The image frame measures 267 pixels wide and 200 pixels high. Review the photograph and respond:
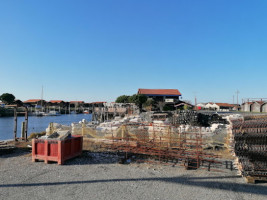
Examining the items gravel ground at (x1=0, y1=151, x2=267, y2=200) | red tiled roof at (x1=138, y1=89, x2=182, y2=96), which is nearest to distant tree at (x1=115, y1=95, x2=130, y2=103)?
red tiled roof at (x1=138, y1=89, x2=182, y2=96)

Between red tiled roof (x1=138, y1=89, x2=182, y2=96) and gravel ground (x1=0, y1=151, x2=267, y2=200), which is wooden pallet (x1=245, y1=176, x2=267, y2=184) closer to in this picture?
gravel ground (x1=0, y1=151, x2=267, y2=200)

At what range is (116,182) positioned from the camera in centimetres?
578

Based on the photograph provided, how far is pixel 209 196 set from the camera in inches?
195

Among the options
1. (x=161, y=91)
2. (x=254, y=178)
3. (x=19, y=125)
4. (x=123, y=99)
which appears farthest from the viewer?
(x=161, y=91)

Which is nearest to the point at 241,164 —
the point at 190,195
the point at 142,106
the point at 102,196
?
the point at 190,195

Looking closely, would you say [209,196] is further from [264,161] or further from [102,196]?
[102,196]

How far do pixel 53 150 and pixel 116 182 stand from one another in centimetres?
325

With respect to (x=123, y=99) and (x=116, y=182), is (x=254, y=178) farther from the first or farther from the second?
(x=123, y=99)

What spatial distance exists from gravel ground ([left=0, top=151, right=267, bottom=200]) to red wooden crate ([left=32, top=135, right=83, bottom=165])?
10.2 inches

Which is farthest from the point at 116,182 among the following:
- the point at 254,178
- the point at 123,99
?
the point at 123,99

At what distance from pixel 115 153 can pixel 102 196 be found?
468 centimetres

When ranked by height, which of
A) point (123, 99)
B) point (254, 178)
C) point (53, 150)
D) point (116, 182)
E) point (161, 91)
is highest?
point (161, 91)

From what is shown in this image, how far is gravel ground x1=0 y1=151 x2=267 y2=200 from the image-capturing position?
195 inches

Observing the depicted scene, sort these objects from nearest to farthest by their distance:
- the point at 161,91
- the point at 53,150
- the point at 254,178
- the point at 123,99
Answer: the point at 254,178 → the point at 53,150 → the point at 123,99 → the point at 161,91
